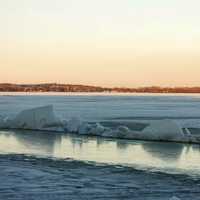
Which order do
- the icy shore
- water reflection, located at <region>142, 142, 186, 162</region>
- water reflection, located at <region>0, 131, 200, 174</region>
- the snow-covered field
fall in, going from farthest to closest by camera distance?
the icy shore < water reflection, located at <region>142, 142, 186, 162</region> < water reflection, located at <region>0, 131, 200, 174</region> < the snow-covered field

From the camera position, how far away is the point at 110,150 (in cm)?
1792

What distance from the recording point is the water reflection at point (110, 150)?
15109 mm

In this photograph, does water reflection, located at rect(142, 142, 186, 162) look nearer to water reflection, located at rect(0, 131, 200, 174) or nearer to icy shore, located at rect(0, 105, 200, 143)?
water reflection, located at rect(0, 131, 200, 174)

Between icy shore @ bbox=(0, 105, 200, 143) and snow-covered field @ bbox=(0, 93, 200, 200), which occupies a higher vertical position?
icy shore @ bbox=(0, 105, 200, 143)

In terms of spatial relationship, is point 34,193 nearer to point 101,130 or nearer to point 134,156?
point 134,156

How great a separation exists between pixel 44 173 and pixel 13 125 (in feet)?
48.8

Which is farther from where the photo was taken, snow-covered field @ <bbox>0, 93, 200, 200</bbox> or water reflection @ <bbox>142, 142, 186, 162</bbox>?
water reflection @ <bbox>142, 142, 186, 162</bbox>

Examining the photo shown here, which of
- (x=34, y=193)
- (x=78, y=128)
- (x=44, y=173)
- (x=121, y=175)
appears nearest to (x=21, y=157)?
(x=44, y=173)

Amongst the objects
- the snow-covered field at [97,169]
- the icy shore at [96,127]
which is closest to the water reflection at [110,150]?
the snow-covered field at [97,169]

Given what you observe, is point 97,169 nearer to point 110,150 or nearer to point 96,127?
point 110,150

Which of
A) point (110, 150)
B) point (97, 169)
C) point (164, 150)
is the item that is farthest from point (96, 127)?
point (97, 169)

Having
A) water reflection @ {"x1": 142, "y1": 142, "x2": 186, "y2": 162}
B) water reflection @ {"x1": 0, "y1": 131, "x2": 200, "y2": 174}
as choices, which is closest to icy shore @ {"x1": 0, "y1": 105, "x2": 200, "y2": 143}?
water reflection @ {"x1": 0, "y1": 131, "x2": 200, "y2": 174}

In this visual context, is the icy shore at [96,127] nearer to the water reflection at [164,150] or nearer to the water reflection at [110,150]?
the water reflection at [110,150]

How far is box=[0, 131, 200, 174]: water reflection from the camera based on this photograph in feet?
49.6
